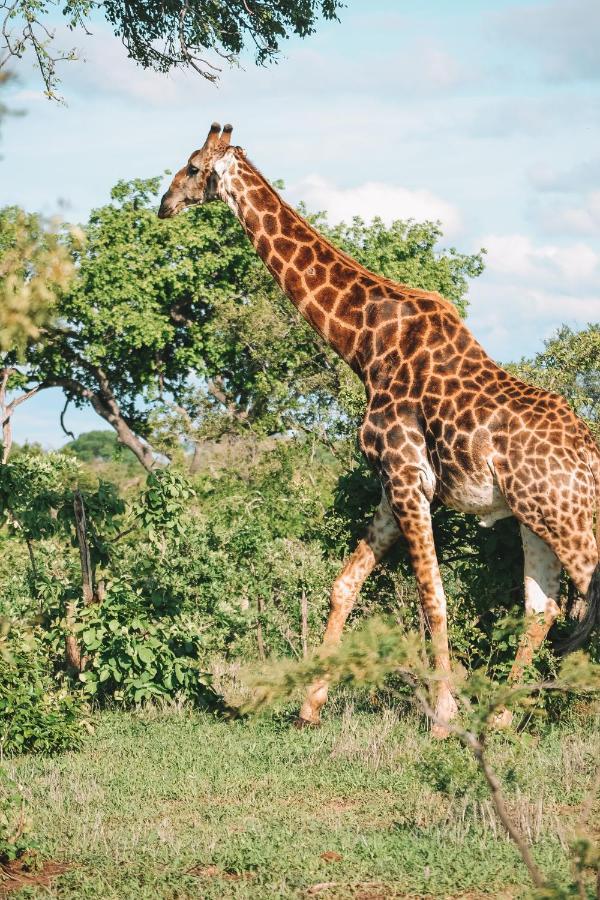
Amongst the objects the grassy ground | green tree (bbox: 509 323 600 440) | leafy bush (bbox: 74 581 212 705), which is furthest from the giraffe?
green tree (bbox: 509 323 600 440)

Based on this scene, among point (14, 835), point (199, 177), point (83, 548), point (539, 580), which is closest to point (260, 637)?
point (83, 548)

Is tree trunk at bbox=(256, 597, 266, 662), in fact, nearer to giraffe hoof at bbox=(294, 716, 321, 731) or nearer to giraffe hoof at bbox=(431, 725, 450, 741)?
giraffe hoof at bbox=(294, 716, 321, 731)

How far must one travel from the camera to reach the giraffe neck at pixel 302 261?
9.72m

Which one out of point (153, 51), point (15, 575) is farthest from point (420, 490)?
point (153, 51)

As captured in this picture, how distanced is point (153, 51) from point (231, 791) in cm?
1157

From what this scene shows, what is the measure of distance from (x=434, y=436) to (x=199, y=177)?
3.34m

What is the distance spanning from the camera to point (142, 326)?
29.2 m

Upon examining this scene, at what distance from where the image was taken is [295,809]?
7.17 metres

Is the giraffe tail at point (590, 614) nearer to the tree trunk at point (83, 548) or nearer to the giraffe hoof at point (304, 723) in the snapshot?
the giraffe hoof at point (304, 723)

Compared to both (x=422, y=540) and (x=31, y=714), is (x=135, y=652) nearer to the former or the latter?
(x=31, y=714)

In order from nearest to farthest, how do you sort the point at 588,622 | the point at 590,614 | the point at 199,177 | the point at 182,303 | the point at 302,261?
the point at 590,614
the point at 588,622
the point at 302,261
the point at 199,177
the point at 182,303

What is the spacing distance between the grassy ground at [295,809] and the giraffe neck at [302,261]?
320 cm

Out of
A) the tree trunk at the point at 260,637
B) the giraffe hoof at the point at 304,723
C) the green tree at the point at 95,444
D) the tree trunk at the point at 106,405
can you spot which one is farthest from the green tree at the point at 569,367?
the green tree at the point at 95,444

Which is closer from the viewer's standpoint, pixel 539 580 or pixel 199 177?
pixel 539 580
